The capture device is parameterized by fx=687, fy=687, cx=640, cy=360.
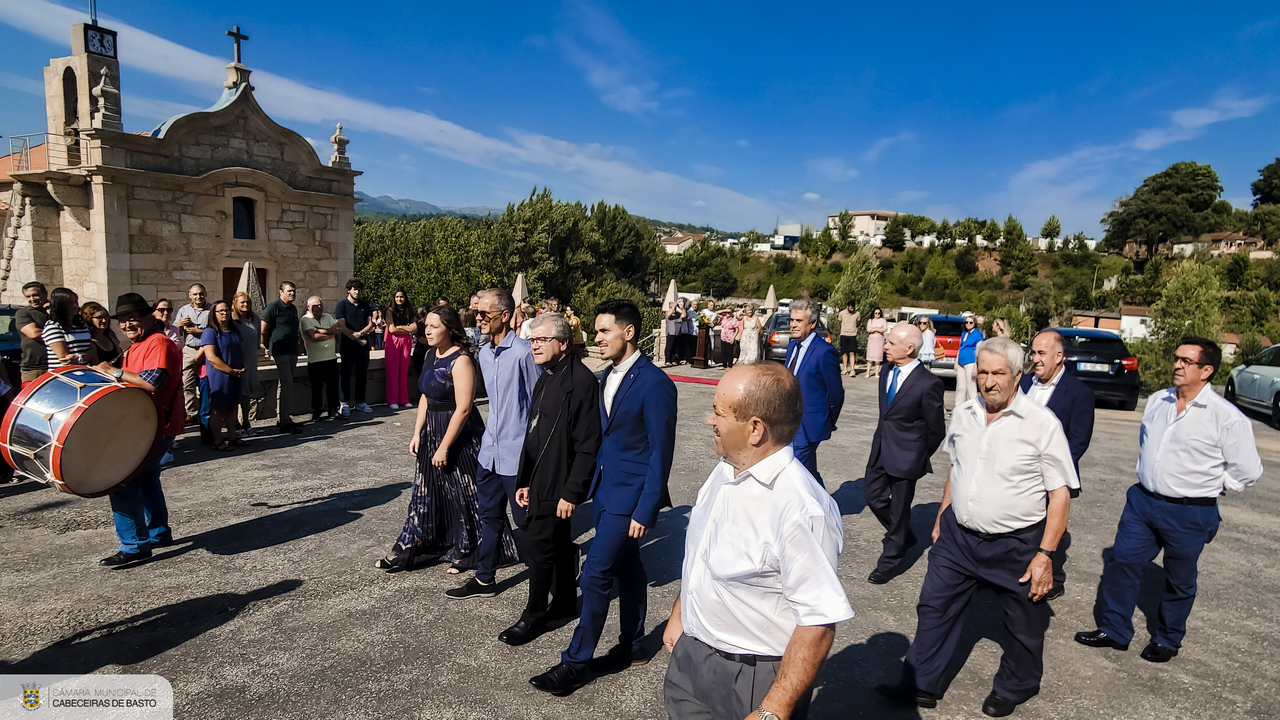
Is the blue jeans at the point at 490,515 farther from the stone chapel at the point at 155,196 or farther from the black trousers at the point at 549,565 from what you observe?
the stone chapel at the point at 155,196

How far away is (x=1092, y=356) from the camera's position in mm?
12688

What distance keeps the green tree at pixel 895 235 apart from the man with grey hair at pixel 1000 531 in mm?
85052

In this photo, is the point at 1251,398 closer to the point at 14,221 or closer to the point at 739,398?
the point at 739,398

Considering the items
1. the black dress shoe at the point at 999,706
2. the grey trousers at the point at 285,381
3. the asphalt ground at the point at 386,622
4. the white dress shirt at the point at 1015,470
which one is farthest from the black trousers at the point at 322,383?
the black dress shoe at the point at 999,706

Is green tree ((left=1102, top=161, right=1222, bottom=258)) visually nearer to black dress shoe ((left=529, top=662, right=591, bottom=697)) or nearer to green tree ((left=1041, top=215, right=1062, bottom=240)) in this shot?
green tree ((left=1041, top=215, right=1062, bottom=240))

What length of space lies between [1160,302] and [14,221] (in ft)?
96.9

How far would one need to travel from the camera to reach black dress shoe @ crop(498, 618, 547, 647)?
387 centimetres

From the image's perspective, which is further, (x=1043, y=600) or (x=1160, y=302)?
(x=1160, y=302)

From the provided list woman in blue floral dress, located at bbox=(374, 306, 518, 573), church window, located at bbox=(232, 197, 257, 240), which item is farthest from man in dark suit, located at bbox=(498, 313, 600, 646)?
church window, located at bbox=(232, 197, 257, 240)

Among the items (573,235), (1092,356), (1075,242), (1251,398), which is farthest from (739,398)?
(1075,242)

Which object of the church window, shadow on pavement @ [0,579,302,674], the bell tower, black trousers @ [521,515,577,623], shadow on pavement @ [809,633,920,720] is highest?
the bell tower

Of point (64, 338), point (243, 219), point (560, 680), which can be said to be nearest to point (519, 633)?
point (560, 680)

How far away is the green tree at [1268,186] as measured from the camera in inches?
2844

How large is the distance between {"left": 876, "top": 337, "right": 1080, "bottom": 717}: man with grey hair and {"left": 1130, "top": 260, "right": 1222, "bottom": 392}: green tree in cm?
1507
